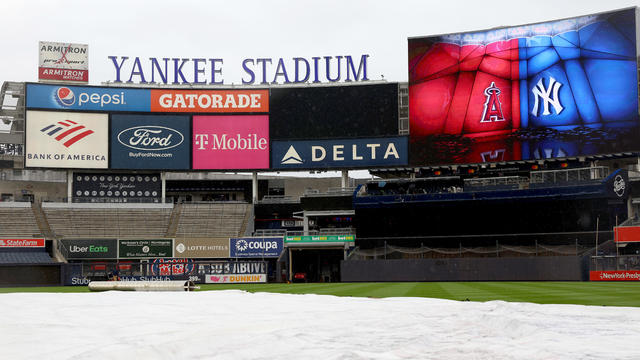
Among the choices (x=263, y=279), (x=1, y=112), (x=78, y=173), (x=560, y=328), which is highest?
(x=1, y=112)

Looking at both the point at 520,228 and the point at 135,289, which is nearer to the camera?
the point at 135,289

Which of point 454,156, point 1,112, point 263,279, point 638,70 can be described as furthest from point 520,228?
point 1,112

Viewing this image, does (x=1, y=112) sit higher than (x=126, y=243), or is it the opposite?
(x=1, y=112)

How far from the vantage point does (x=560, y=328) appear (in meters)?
11.4

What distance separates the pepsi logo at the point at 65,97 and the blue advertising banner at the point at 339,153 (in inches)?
776

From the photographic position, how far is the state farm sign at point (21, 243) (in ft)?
181

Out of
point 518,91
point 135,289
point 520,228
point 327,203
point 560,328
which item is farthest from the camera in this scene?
point 327,203

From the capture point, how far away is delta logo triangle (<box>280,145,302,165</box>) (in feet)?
214

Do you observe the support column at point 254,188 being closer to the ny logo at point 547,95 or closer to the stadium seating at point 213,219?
the stadium seating at point 213,219

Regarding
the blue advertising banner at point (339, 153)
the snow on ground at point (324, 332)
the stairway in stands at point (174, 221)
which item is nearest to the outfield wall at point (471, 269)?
the blue advertising banner at point (339, 153)

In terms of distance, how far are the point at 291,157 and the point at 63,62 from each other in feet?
80.2

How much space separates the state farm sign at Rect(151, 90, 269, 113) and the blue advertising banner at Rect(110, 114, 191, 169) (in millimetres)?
1146

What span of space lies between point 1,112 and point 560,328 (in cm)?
6587

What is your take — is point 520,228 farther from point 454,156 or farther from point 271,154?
point 271,154
